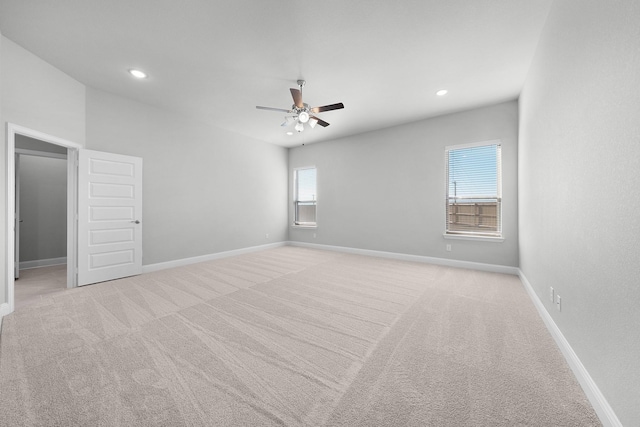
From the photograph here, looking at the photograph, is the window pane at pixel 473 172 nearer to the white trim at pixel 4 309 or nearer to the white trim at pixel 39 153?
the white trim at pixel 4 309

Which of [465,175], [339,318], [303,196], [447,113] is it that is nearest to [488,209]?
[465,175]

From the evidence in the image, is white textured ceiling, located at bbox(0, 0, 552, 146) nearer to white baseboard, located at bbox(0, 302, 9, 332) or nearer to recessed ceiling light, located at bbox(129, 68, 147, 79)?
recessed ceiling light, located at bbox(129, 68, 147, 79)

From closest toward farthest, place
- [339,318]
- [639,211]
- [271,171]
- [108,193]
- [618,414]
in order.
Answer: [639,211]
[618,414]
[339,318]
[108,193]
[271,171]

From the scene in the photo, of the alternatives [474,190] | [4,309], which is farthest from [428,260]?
[4,309]

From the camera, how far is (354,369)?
1676 millimetres

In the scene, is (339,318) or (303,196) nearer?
(339,318)

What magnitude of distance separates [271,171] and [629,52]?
6346mm

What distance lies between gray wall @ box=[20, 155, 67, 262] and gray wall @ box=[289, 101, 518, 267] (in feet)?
18.4

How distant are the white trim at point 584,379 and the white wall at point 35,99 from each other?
16.7ft

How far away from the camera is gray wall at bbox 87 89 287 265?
4004 mm

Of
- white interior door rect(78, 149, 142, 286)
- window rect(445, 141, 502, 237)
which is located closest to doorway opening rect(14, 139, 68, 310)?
white interior door rect(78, 149, 142, 286)

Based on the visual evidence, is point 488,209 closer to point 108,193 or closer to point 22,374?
point 22,374

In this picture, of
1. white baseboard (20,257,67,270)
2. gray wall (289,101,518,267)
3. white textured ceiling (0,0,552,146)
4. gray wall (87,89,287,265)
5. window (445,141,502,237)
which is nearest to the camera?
white textured ceiling (0,0,552,146)

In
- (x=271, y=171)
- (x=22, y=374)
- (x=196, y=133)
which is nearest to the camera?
(x=22, y=374)
